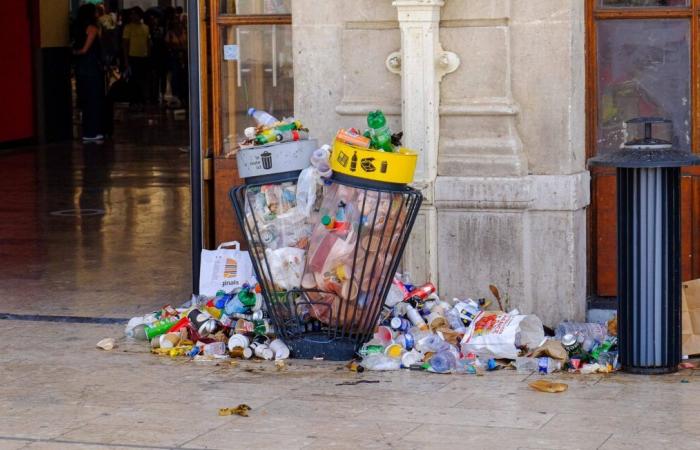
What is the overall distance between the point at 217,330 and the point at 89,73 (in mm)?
→ 14139

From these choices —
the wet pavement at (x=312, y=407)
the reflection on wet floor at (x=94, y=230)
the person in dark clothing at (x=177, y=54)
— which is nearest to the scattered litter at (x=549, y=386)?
the wet pavement at (x=312, y=407)

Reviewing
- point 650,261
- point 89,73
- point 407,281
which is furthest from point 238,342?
point 89,73

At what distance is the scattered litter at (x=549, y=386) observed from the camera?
22.0 feet

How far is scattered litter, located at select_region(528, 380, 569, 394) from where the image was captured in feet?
22.0

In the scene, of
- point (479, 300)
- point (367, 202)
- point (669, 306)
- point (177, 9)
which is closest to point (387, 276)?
point (367, 202)

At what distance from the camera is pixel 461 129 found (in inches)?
316

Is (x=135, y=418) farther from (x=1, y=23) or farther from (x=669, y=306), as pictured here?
(x=1, y=23)

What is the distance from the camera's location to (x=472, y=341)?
7.37m

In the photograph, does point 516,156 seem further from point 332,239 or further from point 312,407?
point 312,407

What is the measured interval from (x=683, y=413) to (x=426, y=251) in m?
2.25

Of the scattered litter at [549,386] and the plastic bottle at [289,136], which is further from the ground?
the plastic bottle at [289,136]

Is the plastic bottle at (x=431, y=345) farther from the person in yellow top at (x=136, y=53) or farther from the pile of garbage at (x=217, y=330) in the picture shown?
the person in yellow top at (x=136, y=53)

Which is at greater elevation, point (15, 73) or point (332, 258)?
point (15, 73)

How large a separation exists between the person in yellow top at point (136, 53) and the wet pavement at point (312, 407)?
22.2 metres
